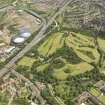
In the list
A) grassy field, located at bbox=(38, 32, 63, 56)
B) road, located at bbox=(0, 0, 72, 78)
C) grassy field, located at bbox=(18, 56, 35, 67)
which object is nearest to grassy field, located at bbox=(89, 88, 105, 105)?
grassy field, located at bbox=(18, 56, 35, 67)

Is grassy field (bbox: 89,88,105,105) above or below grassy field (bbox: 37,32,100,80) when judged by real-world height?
below

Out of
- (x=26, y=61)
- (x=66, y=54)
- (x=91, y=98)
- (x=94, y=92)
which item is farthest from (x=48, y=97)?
(x=66, y=54)

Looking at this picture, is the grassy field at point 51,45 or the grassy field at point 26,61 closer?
the grassy field at point 26,61

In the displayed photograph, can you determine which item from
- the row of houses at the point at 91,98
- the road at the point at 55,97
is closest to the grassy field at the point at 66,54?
the road at the point at 55,97

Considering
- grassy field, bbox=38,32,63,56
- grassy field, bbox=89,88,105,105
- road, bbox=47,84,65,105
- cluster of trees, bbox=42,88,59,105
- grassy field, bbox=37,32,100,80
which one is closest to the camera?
cluster of trees, bbox=42,88,59,105

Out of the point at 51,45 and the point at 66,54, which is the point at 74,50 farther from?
the point at 51,45

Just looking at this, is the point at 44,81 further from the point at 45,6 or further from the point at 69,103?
the point at 45,6

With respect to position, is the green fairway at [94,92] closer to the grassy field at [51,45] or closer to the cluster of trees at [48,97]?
the cluster of trees at [48,97]

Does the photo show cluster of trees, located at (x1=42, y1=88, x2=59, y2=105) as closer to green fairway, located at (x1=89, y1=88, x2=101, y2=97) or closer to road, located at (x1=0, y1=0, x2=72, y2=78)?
green fairway, located at (x1=89, y1=88, x2=101, y2=97)

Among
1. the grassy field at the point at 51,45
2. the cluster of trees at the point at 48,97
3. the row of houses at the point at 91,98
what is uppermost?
the grassy field at the point at 51,45

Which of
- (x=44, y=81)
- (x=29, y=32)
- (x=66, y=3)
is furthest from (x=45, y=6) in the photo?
(x=44, y=81)

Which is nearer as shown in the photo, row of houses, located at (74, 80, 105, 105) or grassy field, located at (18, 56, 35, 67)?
row of houses, located at (74, 80, 105, 105)
